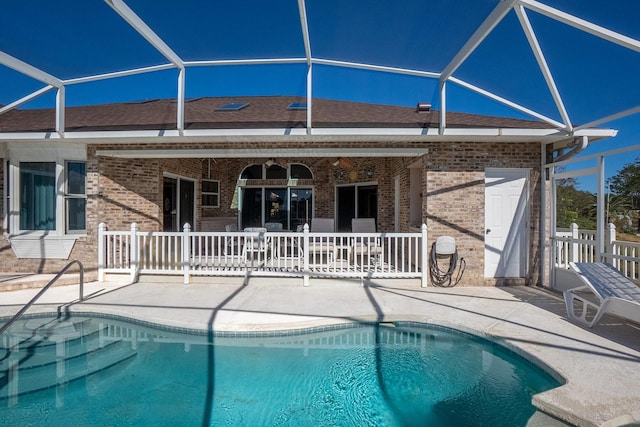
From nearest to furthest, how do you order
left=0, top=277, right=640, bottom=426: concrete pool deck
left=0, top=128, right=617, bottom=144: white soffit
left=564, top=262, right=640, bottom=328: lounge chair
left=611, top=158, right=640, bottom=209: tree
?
left=0, top=277, right=640, bottom=426: concrete pool deck
left=564, top=262, right=640, bottom=328: lounge chair
left=0, top=128, right=617, bottom=144: white soffit
left=611, top=158, right=640, bottom=209: tree

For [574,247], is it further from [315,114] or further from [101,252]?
[101,252]

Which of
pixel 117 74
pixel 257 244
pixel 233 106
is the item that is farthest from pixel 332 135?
pixel 117 74

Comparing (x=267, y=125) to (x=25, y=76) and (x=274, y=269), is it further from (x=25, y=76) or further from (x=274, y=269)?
(x=25, y=76)

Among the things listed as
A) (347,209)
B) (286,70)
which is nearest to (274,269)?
(286,70)

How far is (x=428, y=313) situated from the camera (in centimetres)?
529

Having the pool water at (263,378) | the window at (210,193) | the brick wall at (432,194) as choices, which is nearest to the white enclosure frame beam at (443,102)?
the brick wall at (432,194)

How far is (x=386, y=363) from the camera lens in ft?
13.6

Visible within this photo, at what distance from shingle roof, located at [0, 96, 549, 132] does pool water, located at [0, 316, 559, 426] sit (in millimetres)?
4001

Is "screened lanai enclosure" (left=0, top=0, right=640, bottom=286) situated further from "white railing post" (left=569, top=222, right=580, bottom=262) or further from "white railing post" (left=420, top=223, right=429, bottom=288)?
"white railing post" (left=569, top=222, right=580, bottom=262)

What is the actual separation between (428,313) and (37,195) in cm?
876

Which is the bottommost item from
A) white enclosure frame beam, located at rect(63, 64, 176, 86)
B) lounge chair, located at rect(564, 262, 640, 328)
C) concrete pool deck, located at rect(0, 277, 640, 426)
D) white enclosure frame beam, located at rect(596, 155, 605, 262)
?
concrete pool deck, located at rect(0, 277, 640, 426)

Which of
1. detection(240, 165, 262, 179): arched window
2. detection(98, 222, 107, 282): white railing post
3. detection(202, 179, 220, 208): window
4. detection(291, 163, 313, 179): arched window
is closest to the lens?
detection(98, 222, 107, 282): white railing post

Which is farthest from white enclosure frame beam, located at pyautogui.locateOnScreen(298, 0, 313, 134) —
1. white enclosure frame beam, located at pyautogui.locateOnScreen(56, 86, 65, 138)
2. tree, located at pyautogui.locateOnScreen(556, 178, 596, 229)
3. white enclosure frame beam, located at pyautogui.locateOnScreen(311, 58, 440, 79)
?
tree, located at pyautogui.locateOnScreen(556, 178, 596, 229)

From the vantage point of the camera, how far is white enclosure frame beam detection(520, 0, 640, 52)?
3.99m
